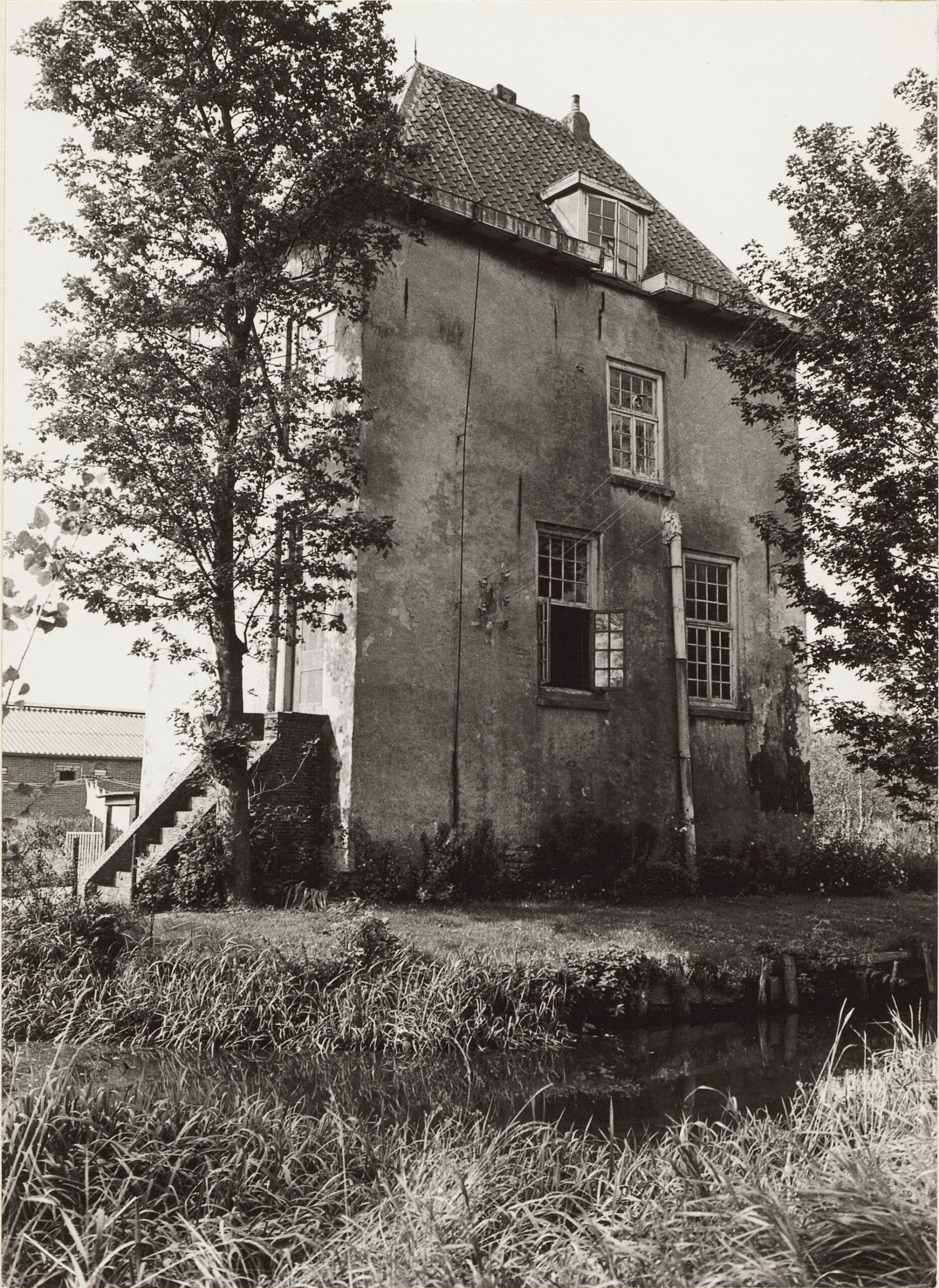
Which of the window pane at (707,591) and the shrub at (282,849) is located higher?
the window pane at (707,591)

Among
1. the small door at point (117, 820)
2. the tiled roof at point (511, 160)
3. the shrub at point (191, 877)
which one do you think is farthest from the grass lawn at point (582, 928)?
the tiled roof at point (511, 160)

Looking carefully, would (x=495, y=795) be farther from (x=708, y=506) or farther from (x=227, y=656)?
(x=708, y=506)

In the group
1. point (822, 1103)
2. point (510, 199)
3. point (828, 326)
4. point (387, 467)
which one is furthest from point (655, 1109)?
point (510, 199)

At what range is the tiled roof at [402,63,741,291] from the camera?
48.0 ft

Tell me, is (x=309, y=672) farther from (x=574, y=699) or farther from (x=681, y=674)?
(x=681, y=674)

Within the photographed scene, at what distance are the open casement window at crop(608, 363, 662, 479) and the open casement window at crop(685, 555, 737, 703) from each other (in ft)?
5.05

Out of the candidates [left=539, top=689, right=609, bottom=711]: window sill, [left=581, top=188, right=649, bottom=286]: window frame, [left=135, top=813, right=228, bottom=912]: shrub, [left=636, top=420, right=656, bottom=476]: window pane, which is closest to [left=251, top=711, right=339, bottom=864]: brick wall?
[left=135, top=813, right=228, bottom=912]: shrub

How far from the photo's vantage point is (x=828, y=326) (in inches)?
405

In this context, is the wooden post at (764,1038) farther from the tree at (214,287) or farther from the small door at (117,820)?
the small door at (117,820)

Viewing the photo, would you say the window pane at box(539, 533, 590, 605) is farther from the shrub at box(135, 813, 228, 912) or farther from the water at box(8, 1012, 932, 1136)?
the water at box(8, 1012, 932, 1136)

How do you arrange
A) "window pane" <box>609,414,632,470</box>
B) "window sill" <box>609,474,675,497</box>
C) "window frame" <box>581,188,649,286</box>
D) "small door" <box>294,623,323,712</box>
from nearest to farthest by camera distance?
"small door" <box>294,623,323,712</box>, "window sill" <box>609,474,675,497</box>, "window frame" <box>581,188,649,286</box>, "window pane" <box>609,414,632,470</box>

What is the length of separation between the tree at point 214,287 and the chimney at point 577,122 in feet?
25.0

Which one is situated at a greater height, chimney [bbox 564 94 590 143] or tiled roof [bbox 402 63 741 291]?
chimney [bbox 564 94 590 143]

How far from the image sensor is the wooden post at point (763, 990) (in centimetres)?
949
